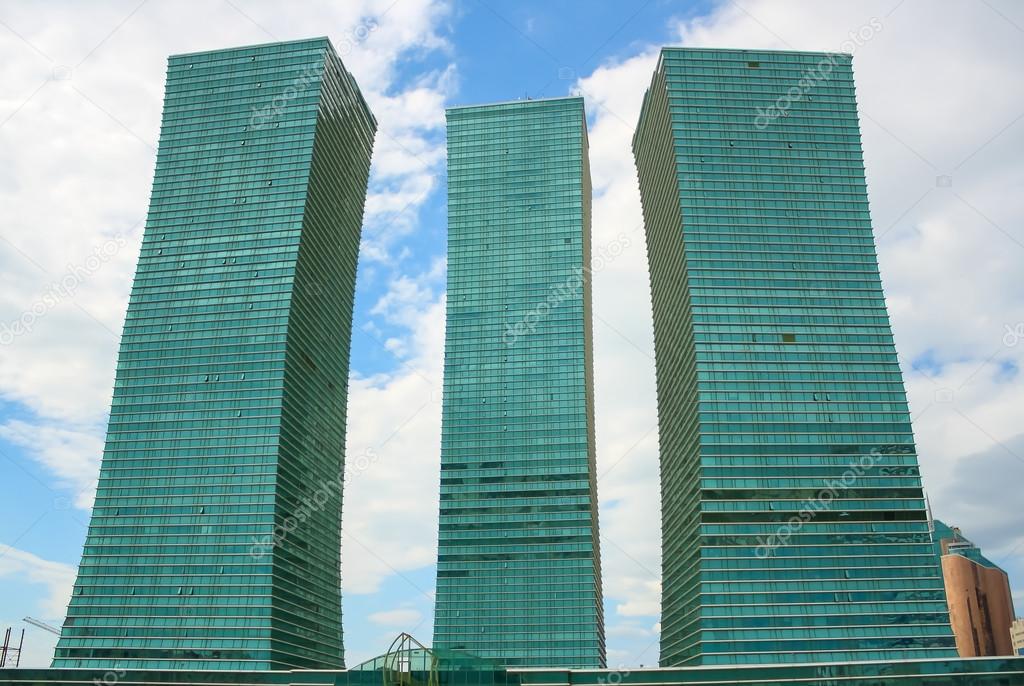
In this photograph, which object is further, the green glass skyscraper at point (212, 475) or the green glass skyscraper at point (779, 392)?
the green glass skyscraper at point (212, 475)

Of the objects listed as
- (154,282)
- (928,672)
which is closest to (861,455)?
(928,672)

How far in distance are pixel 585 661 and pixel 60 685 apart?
102623 millimetres

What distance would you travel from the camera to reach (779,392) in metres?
169

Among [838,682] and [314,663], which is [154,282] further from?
[838,682]

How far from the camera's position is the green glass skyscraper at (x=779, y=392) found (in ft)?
504

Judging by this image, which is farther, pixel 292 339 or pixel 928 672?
pixel 292 339

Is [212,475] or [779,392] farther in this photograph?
[212,475]

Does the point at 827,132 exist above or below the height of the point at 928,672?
above

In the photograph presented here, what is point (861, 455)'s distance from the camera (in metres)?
165

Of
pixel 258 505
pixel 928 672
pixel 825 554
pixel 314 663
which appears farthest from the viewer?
pixel 314 663

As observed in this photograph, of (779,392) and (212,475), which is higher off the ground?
(779,392)

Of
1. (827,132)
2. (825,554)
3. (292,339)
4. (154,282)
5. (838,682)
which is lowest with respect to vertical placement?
(838,682)

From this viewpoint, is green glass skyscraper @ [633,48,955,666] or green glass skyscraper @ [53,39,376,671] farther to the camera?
green glass skyscraper @ [53,39,376,671]

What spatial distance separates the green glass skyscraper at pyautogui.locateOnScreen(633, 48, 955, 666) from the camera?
154m
